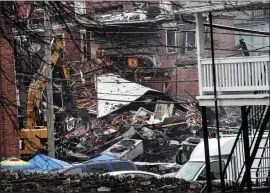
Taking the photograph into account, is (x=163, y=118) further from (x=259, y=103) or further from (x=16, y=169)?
(x=259, y=103)

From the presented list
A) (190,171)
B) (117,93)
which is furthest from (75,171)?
(117,93)

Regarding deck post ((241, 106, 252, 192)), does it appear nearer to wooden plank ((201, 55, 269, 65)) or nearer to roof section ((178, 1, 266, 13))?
wooden plank ((201, 55, 269, 65))

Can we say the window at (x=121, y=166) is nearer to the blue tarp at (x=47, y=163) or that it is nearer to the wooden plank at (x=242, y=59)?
the blue tarp at (x=47, y=163)

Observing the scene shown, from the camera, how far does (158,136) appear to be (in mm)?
36312

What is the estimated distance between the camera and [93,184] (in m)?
18.4

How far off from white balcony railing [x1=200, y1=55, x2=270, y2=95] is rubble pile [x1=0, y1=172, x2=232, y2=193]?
405 centimetres

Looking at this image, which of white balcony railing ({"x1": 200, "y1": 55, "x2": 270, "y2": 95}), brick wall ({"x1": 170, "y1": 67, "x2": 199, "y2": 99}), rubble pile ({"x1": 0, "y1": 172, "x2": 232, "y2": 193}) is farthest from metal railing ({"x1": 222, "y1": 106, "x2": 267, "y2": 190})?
brick wall ({"x1": 170, "y1": 67, "x2": 199, "y2": 99})

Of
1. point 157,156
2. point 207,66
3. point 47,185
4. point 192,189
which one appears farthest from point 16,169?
point 157,156

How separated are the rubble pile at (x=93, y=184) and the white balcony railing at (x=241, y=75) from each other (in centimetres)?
405

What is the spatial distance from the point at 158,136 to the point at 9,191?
19487 mm

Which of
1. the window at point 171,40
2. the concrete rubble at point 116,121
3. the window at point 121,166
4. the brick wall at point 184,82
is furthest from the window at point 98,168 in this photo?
the window at point 171,40

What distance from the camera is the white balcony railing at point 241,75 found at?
13438 millimetres

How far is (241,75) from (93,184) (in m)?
6.36

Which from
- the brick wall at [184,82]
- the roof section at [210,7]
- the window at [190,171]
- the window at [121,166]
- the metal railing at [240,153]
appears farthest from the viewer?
the brick wall at [184,82]
